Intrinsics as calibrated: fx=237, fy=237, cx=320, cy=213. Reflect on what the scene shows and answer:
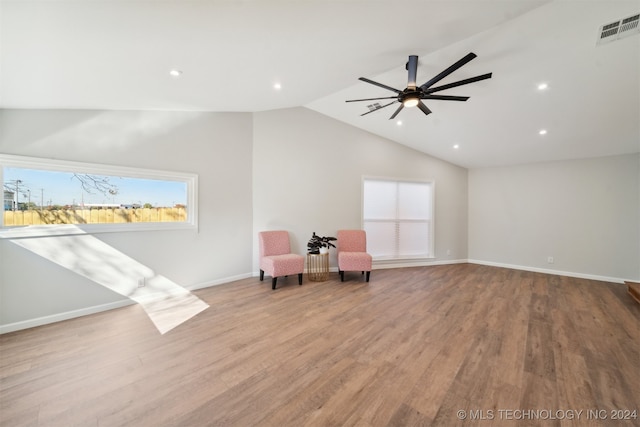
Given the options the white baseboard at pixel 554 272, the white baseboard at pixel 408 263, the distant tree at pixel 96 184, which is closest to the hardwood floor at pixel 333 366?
the distant tree at pixel 96 184

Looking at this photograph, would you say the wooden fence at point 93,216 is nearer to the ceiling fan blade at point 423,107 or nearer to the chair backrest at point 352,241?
the chair backrest at point 352,241

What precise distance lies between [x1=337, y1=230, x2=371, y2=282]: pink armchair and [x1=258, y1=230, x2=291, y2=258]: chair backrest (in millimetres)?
1096

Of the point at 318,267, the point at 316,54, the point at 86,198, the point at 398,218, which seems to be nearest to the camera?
the point at 316,54

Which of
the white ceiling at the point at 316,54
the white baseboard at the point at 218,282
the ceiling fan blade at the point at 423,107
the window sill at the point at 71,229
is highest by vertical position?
the white ceiling at the point at 316,54

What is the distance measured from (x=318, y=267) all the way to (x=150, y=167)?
3.28 meters

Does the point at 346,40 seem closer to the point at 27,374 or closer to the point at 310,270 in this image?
the point at 310,270

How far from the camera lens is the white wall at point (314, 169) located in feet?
15.5

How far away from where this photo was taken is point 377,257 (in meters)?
5.61

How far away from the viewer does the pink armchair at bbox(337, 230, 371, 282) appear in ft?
15.1

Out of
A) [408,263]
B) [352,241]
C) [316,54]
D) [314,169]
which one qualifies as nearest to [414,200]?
[408,263]

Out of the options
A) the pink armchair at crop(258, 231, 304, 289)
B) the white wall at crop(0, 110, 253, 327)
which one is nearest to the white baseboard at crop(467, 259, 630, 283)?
the pink armchair at crop(258, 231, 304, 289)

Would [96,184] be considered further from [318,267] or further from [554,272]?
[554,272]

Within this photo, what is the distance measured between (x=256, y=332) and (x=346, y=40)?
3.23 m

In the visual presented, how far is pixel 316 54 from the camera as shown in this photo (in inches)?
104
